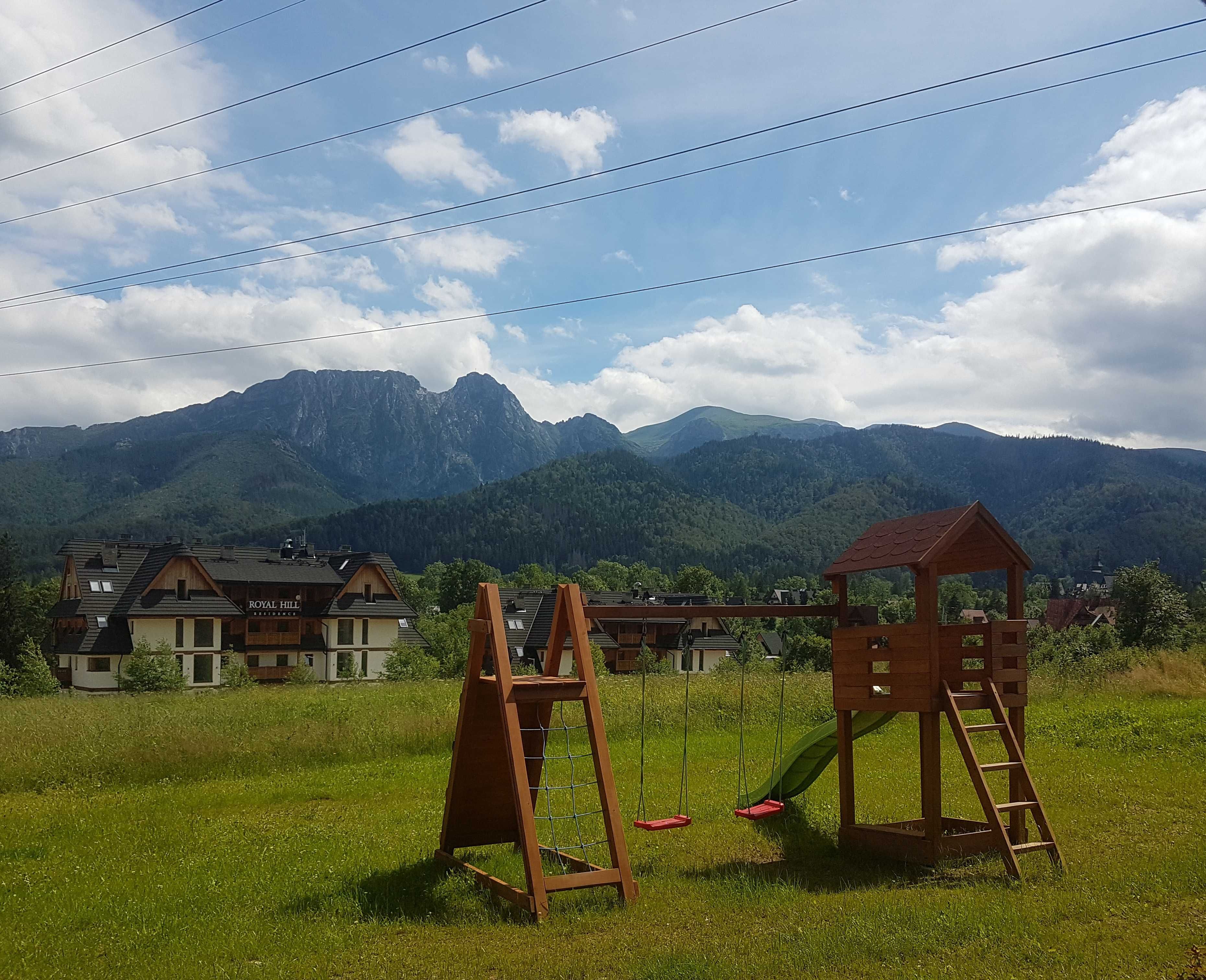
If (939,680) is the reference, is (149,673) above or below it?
below

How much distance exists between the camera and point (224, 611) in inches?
2207

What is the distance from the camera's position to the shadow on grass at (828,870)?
8.48 meters

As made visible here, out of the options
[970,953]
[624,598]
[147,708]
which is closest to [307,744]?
[147,708]

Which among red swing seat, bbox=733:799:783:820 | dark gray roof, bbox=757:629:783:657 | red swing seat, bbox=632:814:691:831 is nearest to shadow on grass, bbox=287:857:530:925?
red swing seat, bbox=632:814:691:831

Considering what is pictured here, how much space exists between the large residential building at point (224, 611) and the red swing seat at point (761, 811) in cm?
4723

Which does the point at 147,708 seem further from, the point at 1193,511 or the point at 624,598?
the point at 1193,511

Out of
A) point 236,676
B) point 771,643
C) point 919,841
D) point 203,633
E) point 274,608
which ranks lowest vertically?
point 771,643

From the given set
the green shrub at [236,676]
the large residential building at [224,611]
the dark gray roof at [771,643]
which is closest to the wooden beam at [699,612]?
the green shrub at [236,676]

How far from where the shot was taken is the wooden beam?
9023 millimetres

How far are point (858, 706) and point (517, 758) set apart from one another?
150 inches

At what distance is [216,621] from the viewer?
56.6 m

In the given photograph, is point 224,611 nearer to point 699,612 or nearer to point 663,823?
point 699,612

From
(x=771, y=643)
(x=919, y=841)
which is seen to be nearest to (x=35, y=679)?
(x=919, y=841)

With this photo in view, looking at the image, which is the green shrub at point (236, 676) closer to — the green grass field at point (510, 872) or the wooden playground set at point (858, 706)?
the green grass field at point (510, 872)
